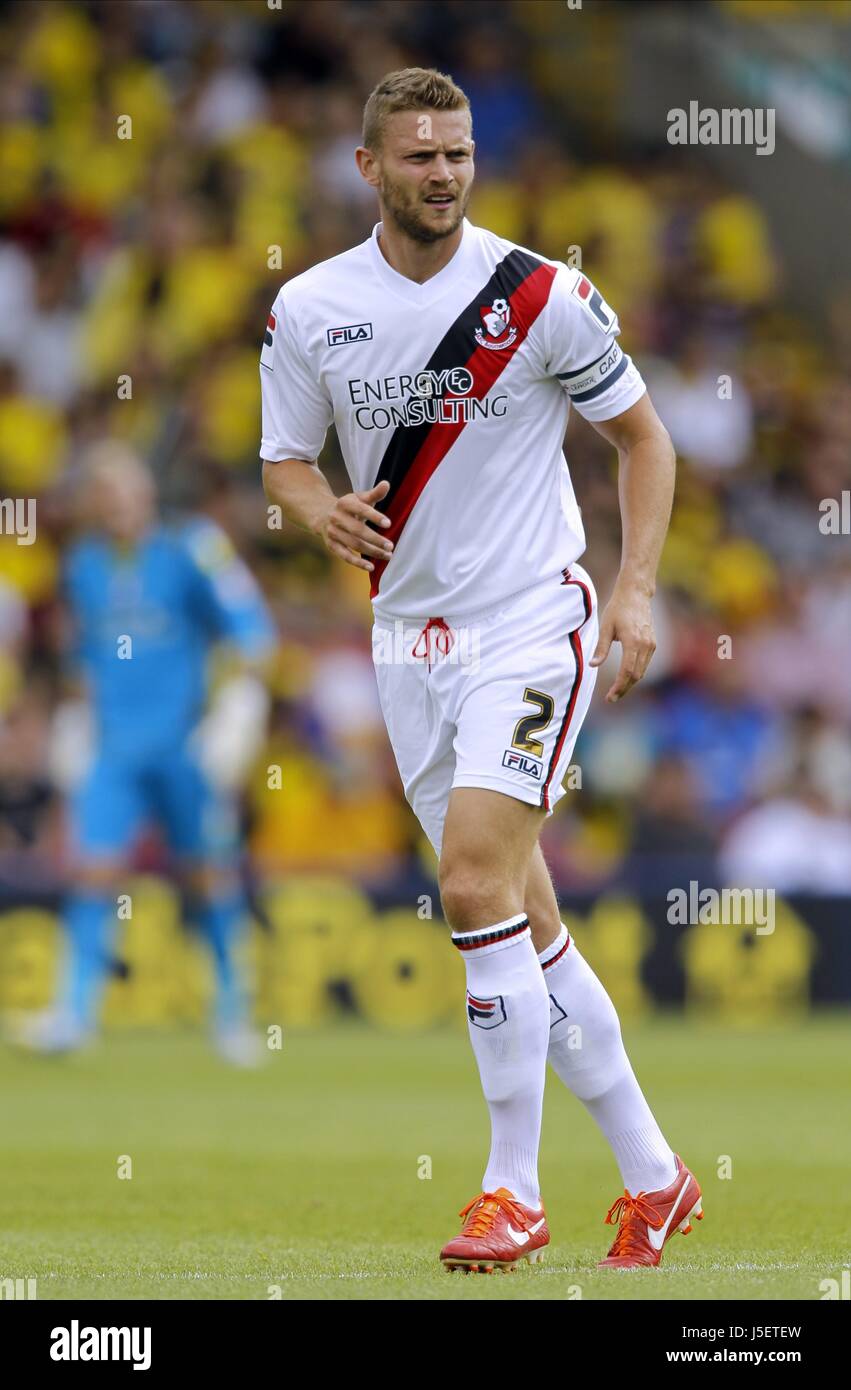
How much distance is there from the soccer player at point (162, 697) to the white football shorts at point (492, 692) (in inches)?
227

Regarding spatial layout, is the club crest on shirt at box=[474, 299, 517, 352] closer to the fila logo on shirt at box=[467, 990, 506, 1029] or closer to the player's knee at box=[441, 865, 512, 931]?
the player's knee at box=[441, 865, 512, 931]

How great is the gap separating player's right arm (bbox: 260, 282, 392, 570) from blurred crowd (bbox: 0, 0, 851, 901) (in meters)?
7.84

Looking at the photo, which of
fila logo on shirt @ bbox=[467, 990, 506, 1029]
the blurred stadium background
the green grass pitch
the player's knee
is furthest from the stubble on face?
the blurred stadium background

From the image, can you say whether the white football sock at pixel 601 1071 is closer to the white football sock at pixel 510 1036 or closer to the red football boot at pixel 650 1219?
the red football boot at pixel 650 1219

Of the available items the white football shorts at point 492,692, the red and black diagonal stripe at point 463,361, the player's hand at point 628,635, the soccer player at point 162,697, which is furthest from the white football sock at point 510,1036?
the soccer player at point 162,697

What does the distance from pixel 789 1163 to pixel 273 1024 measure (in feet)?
20.0

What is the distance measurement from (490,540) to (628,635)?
1.57 ft

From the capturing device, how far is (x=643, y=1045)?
11992 millimetres

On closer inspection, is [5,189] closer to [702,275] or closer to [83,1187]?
[702,275]

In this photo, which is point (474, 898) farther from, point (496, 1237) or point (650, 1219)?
point (650, 1219)

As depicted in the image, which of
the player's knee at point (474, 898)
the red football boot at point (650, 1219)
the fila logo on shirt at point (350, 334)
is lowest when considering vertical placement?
the red football boot at point (650, 1219)

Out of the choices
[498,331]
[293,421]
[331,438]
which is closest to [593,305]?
[498,331]

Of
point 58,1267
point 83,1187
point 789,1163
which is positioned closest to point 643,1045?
point 789,1163

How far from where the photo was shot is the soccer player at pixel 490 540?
5402mm
